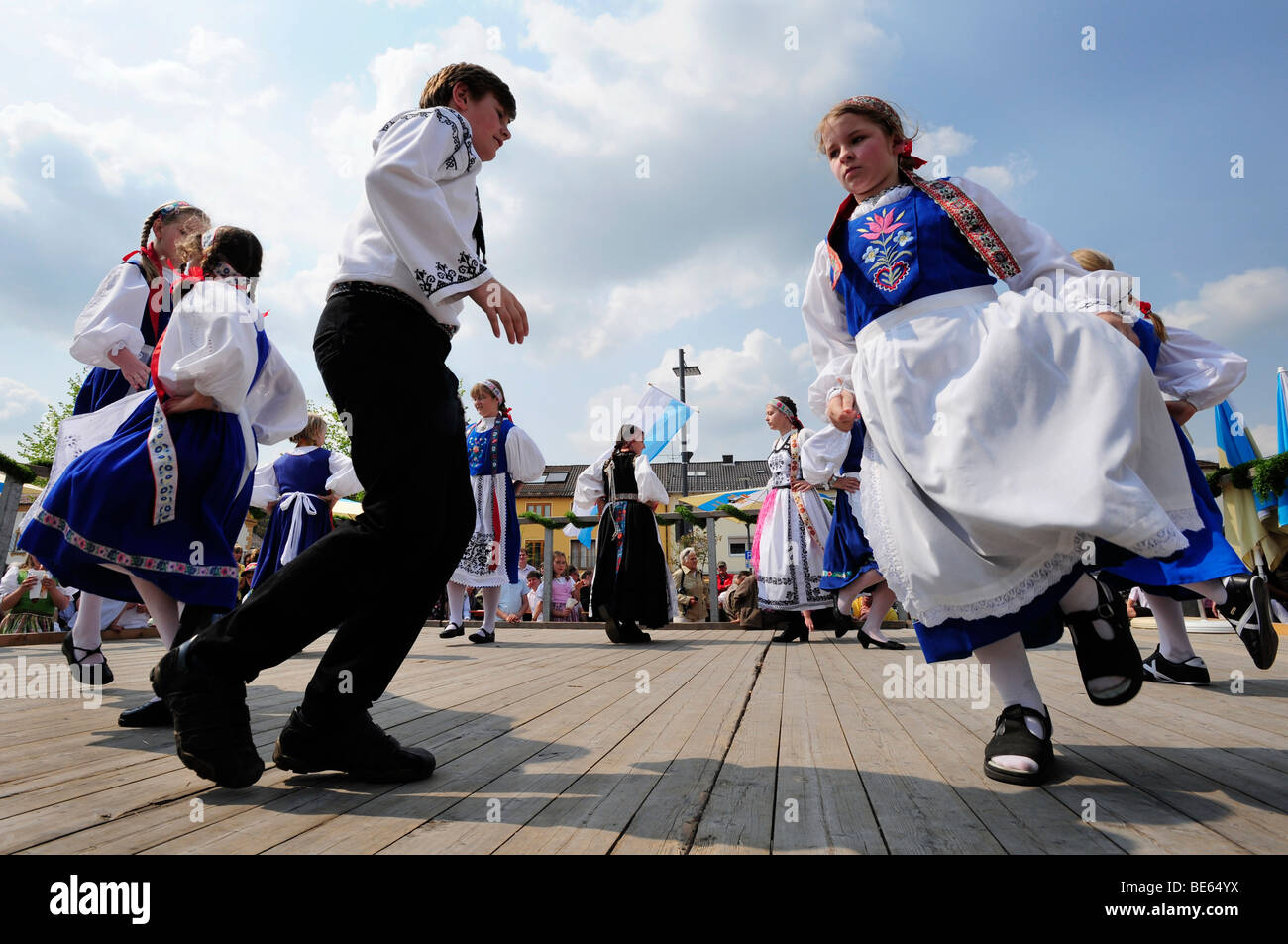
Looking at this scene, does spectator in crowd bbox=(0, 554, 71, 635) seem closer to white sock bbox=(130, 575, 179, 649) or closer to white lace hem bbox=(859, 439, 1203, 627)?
white sock bbox=(130, 575, 179, 649)

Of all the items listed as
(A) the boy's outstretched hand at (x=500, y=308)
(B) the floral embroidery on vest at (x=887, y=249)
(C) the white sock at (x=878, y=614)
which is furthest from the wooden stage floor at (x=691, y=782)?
(C) the white sock at (x=878, y=614)

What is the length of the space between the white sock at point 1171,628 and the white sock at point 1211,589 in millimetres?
272

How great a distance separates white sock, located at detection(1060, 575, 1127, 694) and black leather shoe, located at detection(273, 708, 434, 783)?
153 centimetres

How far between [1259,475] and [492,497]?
6.09 meters

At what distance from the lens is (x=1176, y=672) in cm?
303

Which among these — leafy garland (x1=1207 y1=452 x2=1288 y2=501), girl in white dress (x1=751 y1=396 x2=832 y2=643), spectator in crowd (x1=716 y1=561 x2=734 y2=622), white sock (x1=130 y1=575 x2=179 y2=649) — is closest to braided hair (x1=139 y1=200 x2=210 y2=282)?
white sock (x1=130 y1=575 x2=179 y2=649)

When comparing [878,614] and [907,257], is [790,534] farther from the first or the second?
[907,257]

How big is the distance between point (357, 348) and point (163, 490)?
43.5 inches

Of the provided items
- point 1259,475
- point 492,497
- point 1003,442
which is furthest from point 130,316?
point 1259,475

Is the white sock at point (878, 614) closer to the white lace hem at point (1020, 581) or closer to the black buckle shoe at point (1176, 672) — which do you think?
the black buckle shoe at point (1176, 672)

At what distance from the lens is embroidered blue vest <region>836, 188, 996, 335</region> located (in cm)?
184
